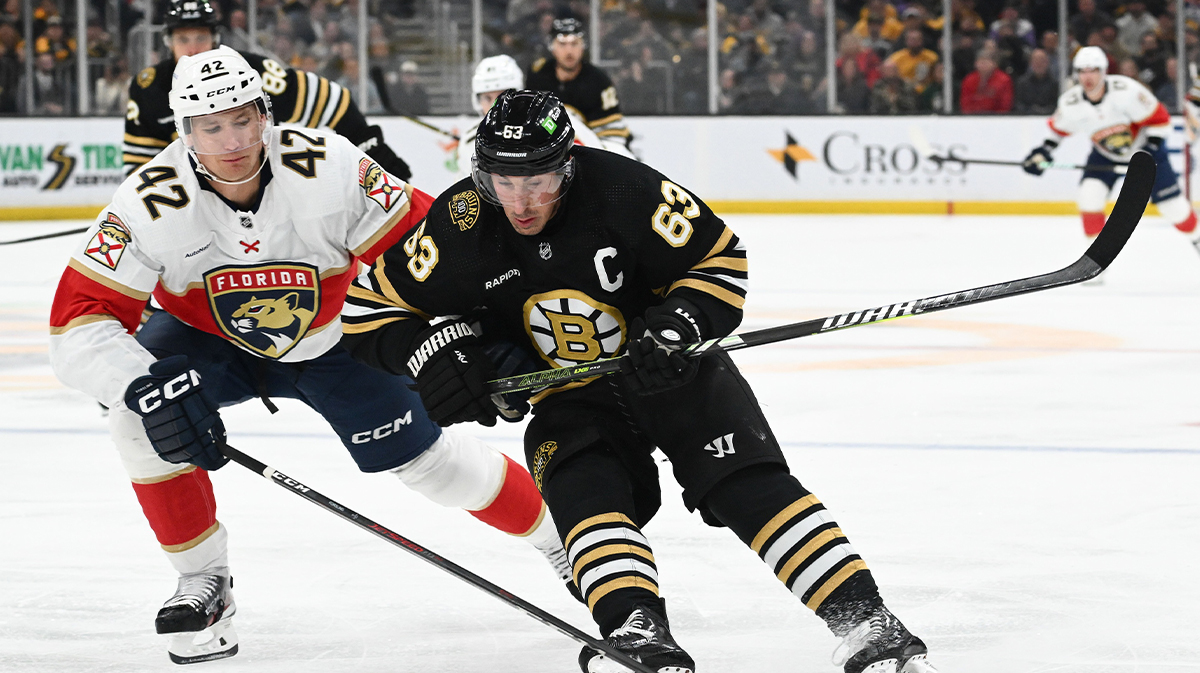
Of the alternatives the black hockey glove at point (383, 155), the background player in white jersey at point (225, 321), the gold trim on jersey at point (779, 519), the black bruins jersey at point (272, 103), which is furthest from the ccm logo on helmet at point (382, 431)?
the black bruins jersey at point (272, 103)

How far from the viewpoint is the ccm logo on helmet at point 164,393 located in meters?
2.23

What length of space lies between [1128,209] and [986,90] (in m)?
9.04

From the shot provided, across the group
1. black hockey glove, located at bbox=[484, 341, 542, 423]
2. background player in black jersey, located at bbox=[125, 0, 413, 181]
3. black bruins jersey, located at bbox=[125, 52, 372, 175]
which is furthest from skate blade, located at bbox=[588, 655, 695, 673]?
black bruins jersey, located at bbox=[125, 52, 372, 175]

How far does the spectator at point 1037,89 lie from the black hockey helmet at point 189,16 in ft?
24.8

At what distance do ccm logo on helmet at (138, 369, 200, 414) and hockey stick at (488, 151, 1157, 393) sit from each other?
483 mm

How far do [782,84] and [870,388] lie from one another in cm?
647

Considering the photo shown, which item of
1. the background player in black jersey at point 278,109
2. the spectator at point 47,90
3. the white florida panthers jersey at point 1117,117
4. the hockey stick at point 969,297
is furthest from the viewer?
the spectator at point 47,90

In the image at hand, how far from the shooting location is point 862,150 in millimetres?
10531

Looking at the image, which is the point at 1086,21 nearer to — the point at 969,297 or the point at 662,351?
the point at 969,297

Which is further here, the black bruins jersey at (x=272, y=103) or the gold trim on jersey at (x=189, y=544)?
the black bruins jersey at (x=272, y=103)

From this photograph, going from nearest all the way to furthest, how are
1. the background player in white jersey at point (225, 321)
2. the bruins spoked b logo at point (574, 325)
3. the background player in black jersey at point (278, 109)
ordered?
the bruins spoked b logo at point (574, 325) < the background player in white jersey at point (225, 321) < the background player in black jersey at point (278, 109)

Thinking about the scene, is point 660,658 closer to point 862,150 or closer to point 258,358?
point 258,358

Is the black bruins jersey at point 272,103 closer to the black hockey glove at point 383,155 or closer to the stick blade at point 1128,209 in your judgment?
the black hockey glove at point 383,155

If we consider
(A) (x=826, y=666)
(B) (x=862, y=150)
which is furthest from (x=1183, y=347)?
(B) (x=862, y=150)
